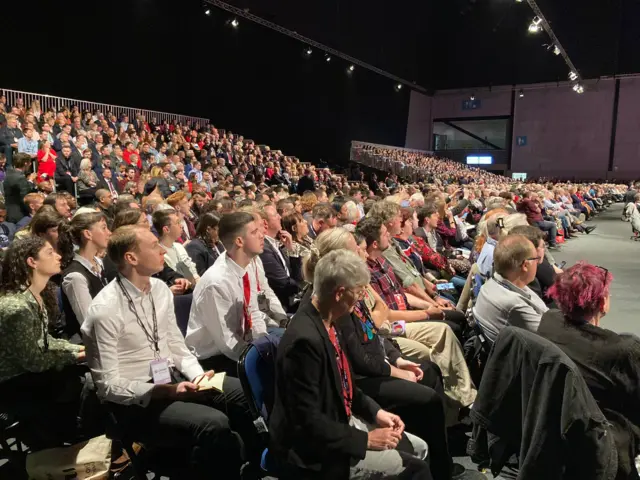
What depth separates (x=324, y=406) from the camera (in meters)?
1.62

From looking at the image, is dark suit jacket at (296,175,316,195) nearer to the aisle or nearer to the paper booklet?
the aisle

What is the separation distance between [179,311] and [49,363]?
0.68 metres

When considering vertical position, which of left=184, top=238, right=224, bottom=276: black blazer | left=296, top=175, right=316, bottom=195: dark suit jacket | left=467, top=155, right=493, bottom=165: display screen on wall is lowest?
left=184, top=238, right=224, bottom=276: black blazer

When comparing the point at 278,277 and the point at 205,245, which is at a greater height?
the point at 205,245

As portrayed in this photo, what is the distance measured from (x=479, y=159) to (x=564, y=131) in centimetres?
501

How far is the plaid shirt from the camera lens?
3.21 meters

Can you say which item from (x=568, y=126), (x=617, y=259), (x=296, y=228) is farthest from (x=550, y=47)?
(x=296, y=228)

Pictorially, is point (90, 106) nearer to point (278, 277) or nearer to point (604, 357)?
point (278, 277)

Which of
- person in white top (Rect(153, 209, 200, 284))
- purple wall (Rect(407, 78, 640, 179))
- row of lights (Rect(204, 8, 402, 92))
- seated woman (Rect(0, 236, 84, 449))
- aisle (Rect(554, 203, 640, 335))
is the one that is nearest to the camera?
seated woman (Rect(0, 236, 84, 449))

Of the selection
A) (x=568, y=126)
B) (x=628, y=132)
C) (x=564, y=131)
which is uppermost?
(x=568, y=126)

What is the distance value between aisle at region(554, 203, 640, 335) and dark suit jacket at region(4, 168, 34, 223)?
6.95 m

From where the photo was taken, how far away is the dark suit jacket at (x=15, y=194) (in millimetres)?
6371

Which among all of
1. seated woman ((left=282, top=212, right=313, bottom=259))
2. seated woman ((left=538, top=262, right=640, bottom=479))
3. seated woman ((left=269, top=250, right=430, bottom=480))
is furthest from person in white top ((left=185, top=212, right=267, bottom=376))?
seated woman ((left=282, top=212, right=313, bottom=259))

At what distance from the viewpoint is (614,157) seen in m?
26.9
